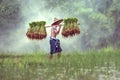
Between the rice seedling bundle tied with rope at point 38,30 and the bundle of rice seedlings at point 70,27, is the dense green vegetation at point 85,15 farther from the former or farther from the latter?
the rice seedling bundle tied with rope at point 38,30

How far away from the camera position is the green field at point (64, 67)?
30.5 ft

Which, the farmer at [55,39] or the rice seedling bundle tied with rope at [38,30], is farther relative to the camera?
the rice seedling bundle tied with rope at [38,30]

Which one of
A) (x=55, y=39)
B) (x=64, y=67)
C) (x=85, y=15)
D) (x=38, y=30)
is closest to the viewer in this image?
(x=64, y=67)

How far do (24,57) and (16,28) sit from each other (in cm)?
444

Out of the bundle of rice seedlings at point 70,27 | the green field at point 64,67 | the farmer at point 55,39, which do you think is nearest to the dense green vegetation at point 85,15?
the green field at point 64,67

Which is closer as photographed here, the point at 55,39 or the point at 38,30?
the point at 55,39

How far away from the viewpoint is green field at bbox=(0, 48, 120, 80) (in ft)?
30.5

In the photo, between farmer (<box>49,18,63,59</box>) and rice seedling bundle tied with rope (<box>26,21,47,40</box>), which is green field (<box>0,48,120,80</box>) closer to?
farmer (<box>49,18,63,59</box>)

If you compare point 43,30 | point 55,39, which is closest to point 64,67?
point 55,39

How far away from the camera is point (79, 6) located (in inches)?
648

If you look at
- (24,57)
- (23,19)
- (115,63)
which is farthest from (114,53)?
(23,19)

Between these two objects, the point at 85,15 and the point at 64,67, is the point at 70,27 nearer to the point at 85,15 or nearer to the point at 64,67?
the point at 64,67

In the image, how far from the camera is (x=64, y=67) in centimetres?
1052

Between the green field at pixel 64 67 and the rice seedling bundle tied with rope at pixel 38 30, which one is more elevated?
the rice seedling bundle tied with rope at pixel 38 30
